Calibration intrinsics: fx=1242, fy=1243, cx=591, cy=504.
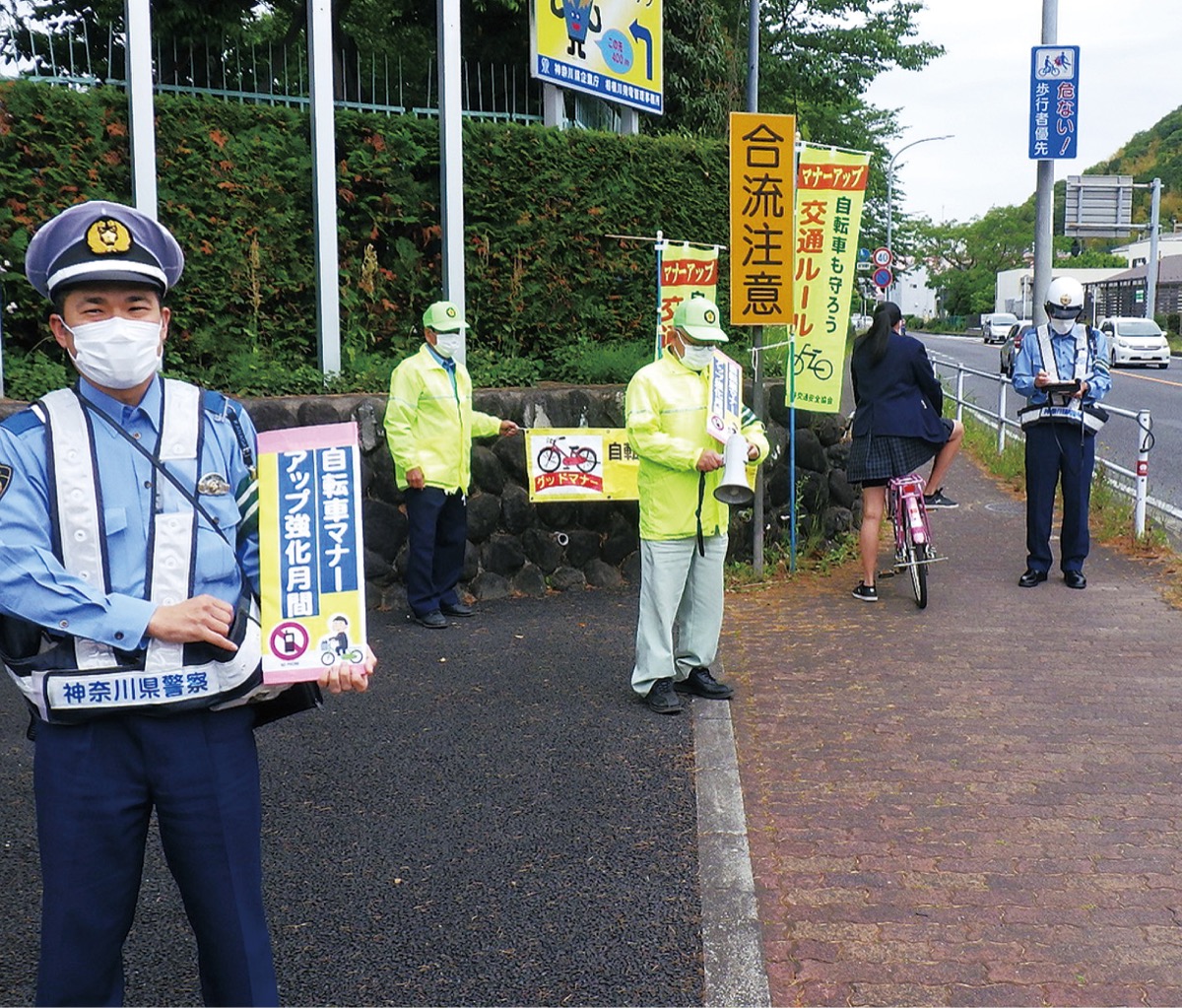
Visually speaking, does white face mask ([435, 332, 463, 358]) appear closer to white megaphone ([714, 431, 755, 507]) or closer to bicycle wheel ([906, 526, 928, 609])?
white megaphone ([714, 431, 755, 507])

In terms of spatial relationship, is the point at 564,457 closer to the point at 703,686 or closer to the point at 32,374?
the point at 703,686

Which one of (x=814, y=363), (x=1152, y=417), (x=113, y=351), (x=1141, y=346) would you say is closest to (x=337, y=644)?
(x=113, y=351)

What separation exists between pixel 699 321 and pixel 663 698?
1.82 meters

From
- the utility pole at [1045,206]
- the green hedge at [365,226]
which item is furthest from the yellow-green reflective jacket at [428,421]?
the utility pole at [1045,206]

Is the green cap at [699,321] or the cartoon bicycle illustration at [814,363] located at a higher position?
the green cap at [699,321]

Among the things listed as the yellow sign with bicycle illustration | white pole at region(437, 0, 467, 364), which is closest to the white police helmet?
the yellow sign with bicycle illustration

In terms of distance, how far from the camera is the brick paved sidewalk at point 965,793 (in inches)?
141

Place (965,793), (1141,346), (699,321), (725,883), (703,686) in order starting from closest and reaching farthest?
(725,883), (965,793), (699,321), (703,686), (1141,346)

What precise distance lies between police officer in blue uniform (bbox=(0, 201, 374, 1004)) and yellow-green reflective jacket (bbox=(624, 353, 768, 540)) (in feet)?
11.1

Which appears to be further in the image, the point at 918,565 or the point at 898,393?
the point at 898,393

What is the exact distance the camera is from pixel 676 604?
19.8ft

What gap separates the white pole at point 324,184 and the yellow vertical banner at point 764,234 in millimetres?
2950

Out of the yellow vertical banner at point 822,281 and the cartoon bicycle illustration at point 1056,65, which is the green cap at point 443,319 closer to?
the yellow vertical banner at point 822,281

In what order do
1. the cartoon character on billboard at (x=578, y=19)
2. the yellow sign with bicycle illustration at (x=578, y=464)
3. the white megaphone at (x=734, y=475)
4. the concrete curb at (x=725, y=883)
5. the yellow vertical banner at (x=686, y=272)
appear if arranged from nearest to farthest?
the concrete curb at (x=725, y=883), the white megaphone at (x=734, y=475), the yellow sign with bicycle illustration at (x=578, y=464), the yellow vertical banner at (x=686, y=272), the cartoon character on billboard at (x=578, y=19)
